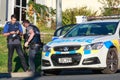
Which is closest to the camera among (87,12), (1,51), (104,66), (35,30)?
(104,66)

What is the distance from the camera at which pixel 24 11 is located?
32.9m

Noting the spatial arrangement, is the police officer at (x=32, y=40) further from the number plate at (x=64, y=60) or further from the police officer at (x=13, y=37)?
the number plate at (x=64, y=60)

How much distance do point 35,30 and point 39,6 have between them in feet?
58.2

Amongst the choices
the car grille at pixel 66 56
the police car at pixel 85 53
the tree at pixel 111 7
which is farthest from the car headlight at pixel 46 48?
the tree at pixel 111 7

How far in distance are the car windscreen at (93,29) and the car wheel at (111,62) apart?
0.77 m

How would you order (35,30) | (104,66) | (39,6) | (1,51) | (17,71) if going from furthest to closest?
1. (39,6)
2. (1,51)
3. (17,71)
4. (35,30)
5. (104,66)

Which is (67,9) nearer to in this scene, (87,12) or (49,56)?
(87,12)

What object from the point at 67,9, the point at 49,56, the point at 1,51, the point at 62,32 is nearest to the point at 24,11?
the point at 67,9

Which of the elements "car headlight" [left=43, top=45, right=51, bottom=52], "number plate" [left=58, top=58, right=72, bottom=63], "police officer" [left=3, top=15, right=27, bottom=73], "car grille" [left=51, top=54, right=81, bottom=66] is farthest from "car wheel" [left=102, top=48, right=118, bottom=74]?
"police officer" [left=3, top=15, right=27, bottom=73]

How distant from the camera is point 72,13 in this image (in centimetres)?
3744

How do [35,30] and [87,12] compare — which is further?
[87,12]

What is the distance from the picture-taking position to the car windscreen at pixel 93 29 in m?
16.5

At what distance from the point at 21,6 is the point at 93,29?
16.4 metres

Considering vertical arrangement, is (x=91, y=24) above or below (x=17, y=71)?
above
